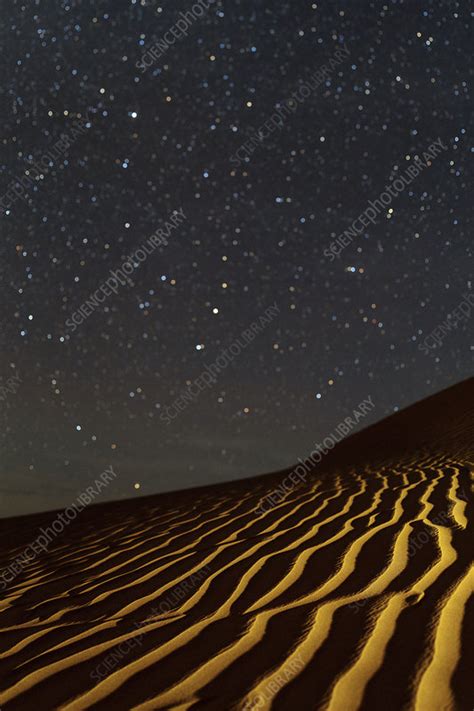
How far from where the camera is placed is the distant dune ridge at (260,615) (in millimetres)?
2295

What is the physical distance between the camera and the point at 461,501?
550 cm

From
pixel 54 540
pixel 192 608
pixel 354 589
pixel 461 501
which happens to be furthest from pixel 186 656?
pixel 54 540

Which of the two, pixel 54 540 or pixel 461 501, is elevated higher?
pixel 54 540

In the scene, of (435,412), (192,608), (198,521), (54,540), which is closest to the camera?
(192,608)

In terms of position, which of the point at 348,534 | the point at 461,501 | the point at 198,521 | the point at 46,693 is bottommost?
the point at 461,501

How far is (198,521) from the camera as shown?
6.47 meters

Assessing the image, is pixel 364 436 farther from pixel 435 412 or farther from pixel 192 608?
pixel 192 608

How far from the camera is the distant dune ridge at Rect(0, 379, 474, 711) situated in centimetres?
229

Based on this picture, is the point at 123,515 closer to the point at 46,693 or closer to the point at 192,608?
the point at 192,608

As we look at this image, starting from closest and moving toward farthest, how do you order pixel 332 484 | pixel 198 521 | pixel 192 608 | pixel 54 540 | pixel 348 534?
1. pixel 192 608
2. pixel 348 534
3. pixel 198 521
4. pixel 54 540
5. pixel 332 484

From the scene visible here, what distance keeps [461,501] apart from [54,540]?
4032 mm

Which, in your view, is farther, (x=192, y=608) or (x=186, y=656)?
(x=192, y=608)

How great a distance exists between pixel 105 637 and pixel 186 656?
555mm

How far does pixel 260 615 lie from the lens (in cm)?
303
